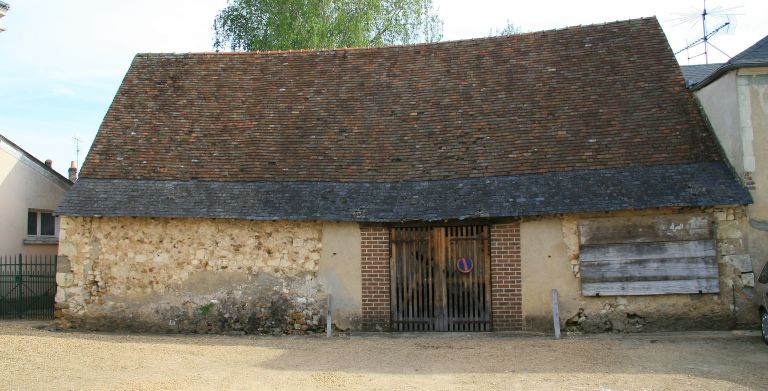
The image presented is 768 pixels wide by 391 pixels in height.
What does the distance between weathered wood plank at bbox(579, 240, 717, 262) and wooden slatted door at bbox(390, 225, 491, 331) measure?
189cm

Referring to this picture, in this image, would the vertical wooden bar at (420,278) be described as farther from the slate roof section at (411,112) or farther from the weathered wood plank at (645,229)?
the weathered wood plank at (645,229)

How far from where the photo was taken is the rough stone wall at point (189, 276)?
13.1 m

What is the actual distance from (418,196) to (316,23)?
13.8m

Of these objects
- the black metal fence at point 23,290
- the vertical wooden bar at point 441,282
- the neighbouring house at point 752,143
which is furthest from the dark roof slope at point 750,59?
the black metal fence at point 23,290

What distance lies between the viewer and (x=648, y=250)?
478 inches

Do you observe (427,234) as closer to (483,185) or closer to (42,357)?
(483,185)

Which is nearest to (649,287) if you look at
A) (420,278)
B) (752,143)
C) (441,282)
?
(752,143)

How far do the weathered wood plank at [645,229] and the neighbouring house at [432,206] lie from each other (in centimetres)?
3

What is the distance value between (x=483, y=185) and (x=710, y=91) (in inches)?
180

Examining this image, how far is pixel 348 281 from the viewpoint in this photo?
42.8ft

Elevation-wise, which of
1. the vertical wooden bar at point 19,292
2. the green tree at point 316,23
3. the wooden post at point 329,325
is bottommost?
the wooden post at point 329,325

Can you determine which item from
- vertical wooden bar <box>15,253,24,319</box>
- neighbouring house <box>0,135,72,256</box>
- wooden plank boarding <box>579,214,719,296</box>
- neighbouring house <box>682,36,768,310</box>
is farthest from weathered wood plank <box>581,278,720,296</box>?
neighbouring house <box>0,135,72,256</box>

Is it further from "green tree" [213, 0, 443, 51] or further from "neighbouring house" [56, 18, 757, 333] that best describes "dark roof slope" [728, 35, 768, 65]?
"green tree" [213, 0, 443, 51]

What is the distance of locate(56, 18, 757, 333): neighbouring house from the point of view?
12.1 meters
